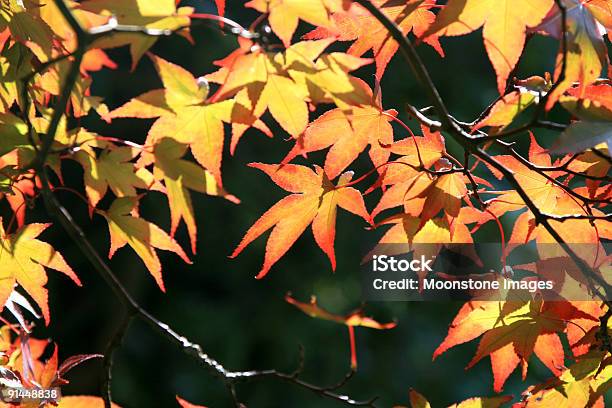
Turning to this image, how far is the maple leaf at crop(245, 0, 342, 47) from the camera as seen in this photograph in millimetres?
574

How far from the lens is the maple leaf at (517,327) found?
29.1 inches

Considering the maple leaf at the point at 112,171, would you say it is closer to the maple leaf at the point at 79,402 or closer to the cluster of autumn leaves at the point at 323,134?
the cluster of autumn leaves at the point at 323,134

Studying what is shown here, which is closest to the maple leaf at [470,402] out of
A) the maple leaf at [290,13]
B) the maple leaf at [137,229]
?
the maple leaf at [137,229]

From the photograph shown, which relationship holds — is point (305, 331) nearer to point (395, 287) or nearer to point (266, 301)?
point (266, 301)

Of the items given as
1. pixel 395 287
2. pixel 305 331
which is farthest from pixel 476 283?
pixel 305 331

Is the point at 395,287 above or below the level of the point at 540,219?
below

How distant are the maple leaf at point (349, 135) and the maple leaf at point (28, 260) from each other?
0.88ft

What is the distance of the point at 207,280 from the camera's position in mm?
3029

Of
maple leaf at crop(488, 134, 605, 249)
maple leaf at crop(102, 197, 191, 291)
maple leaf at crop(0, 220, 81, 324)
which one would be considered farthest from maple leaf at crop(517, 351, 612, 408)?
maple leaf at crop(0, 220, 81, 324)

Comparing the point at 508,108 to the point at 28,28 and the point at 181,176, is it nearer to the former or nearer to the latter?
the point at 181,176

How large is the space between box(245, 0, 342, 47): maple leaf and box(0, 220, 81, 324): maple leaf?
1.12 ft

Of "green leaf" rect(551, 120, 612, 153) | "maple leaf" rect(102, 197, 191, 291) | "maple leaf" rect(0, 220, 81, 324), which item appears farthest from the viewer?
"maple leaf" rect(0, 220, 81, 324)

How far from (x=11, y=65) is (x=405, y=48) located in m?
0.42

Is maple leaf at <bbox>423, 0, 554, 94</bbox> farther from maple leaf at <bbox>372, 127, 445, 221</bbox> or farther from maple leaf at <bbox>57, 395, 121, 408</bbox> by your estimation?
maple leaf at <bbox>57, 395, 121, 408</bbox>
